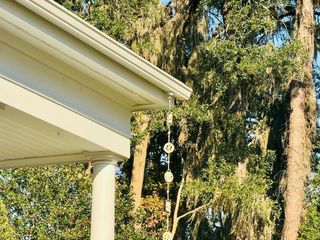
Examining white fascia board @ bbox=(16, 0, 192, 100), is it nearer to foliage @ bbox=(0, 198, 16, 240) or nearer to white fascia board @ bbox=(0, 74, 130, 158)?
white fascia board @ bbox=(0, 74, 130, 158)

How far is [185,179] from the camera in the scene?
Answer: 13.6 metres

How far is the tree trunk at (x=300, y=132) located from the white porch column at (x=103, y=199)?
8262mm

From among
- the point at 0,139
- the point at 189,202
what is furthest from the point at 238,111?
the point at 0,139

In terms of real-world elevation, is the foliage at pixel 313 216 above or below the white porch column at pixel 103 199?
above

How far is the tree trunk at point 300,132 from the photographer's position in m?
12.5

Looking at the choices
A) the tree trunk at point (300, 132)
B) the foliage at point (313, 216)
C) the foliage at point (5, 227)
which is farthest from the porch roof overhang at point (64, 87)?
the tree trunk at point (300, 132)

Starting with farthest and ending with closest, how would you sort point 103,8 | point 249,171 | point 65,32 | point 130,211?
point 249,171 → point 103,8 → point 130,211 → point 65,32

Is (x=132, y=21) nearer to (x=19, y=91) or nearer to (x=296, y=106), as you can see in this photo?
(x=296, y=106)

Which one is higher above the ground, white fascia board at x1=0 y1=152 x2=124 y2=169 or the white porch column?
white fascia board at x1=0 y1=152 x2=124 y2=169

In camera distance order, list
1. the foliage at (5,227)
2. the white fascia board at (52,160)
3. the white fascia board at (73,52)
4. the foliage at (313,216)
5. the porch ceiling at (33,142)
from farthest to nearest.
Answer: the foliage at (313,216) < the foliage at (5,227) < the white fascia board at (52,160) < the porch ceiling at (33,142) < the white fascia board at (73,52)

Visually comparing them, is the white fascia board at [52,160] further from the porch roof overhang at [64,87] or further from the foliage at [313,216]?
the foliage at [313,216]

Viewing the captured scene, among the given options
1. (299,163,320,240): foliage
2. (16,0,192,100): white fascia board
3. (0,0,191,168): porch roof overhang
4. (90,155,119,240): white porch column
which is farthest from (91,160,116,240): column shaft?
(299,163,320,240): foliage

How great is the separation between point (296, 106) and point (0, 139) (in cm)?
969

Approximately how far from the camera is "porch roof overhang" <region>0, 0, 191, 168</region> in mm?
3488
